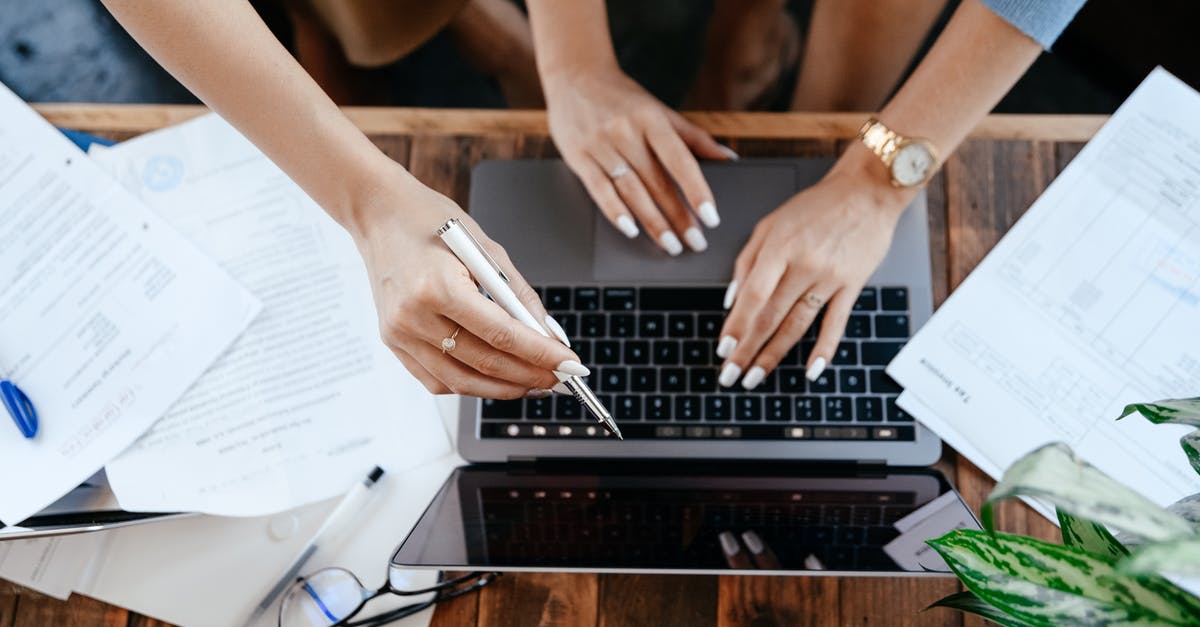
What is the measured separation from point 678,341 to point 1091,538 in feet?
1.25

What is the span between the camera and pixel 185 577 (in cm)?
71

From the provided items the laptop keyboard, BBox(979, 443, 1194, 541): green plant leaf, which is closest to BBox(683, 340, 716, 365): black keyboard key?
the laptop keyboard

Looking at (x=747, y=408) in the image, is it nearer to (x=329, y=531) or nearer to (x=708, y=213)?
(x=708, y=213)

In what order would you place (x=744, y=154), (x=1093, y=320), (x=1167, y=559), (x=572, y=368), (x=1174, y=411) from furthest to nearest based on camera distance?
(x=744, y=154), (x=1093, y=320), (x=572, y=368), (x=1174, y=411), (x=1167, y=559)

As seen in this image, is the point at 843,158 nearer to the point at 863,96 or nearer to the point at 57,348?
the point at 863,96

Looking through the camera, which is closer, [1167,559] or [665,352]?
[1167,559]

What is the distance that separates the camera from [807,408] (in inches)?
27.3

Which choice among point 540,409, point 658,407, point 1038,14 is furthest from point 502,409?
point 1038,14

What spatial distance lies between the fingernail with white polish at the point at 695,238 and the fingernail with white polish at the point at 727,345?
0.31ft

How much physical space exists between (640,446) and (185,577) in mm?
424

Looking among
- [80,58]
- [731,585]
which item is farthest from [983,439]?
[80,58]

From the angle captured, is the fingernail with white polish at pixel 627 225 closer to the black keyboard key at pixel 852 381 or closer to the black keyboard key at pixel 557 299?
the black keyboard key at pixel 557 299

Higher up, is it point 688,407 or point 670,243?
point 670,243

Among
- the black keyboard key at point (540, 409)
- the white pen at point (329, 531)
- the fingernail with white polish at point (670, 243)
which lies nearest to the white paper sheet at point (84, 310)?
the white pen at point (329, 531)
